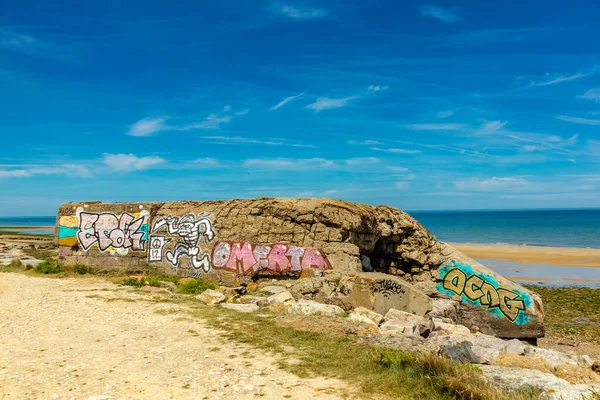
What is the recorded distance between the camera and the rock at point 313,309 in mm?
10262

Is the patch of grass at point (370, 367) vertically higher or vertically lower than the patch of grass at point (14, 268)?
lower

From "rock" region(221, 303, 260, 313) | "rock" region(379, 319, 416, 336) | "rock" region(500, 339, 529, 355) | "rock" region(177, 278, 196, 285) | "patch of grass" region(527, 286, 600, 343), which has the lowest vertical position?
"patch of grass" region(527, 286, 600, 343)

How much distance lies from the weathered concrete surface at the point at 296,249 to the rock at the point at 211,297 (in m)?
1.94

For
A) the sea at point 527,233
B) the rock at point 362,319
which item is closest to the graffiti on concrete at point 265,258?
the rock at point 362,319

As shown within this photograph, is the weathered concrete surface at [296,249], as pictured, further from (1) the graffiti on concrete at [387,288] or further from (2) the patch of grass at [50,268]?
(2) the patch of grass at [50,268]

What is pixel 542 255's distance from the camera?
38375 millimetres

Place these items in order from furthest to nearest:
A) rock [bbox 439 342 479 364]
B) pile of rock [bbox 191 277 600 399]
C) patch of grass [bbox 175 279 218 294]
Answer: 1. patch of grass [bbox 175 279 218 294]
2. rock [bbox 439 342 479 364]
3. pile of rock [bbox 191 277 600 399]

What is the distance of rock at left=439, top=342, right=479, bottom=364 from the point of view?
657 cm

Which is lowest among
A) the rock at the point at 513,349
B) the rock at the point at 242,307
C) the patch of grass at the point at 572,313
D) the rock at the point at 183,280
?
the patch of grass at the point at 572,313

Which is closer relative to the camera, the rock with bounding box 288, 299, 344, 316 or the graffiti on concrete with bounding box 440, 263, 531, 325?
the rock with bounding box 288, 299, 344, 316

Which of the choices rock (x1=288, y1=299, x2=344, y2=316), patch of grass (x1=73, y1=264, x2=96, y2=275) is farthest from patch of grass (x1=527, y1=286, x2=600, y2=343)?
patch of grass (x1=73, y1=264, x2=96, y2=275)

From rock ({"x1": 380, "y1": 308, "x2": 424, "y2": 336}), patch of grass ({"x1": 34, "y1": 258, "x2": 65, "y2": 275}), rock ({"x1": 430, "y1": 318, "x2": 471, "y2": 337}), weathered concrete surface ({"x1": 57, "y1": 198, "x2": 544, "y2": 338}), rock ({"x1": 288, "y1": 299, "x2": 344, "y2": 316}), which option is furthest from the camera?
patch of grass ({"x1": 34, "y1": 258, "x2": 65, "y2": 275})

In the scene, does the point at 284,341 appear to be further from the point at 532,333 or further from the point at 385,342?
the point at 532,333

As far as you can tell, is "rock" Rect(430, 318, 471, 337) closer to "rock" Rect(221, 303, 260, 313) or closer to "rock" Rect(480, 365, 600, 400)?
"rock" Rect(480, 365, 600, 400)
